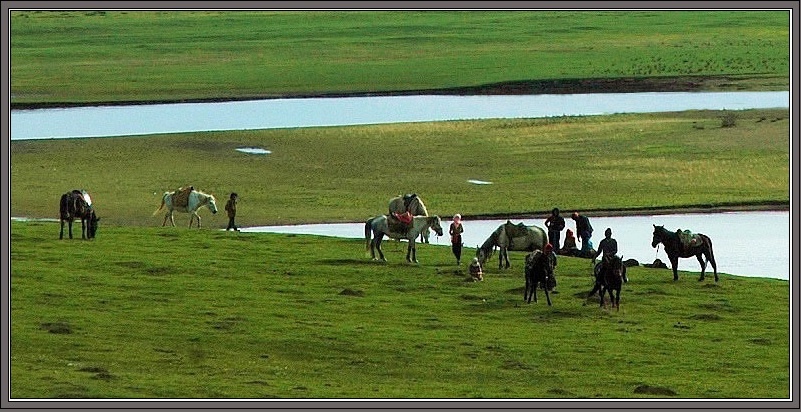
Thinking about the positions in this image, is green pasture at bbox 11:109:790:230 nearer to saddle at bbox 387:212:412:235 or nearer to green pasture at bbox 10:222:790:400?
saddle at bbox 387:212:412:235

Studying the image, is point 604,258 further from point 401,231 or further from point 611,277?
point 401,231

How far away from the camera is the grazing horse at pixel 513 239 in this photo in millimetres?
34156

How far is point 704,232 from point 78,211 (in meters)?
16.2

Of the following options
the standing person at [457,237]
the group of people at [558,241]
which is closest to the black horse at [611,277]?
the group of people at [558,241]

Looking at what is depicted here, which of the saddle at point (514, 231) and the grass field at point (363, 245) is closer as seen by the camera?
the grass field at point (363, 245)

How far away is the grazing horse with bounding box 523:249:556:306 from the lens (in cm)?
3070

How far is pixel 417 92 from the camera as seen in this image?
82188 millimetres

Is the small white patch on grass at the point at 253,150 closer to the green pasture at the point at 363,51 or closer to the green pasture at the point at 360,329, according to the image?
the green pasture at the point at 363,51

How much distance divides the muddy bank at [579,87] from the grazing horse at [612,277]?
162 ft

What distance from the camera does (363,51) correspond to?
100438mm

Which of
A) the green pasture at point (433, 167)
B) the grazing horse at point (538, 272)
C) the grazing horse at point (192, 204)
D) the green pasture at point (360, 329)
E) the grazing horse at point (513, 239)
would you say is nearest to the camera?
the green pasture at point (360, 329)

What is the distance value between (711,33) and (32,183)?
6242 cm

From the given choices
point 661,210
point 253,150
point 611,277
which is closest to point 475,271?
point 611,277

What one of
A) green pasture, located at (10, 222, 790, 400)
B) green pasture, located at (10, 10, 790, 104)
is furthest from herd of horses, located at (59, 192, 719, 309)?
green pasture, located at (10, 10, 790, 104)
